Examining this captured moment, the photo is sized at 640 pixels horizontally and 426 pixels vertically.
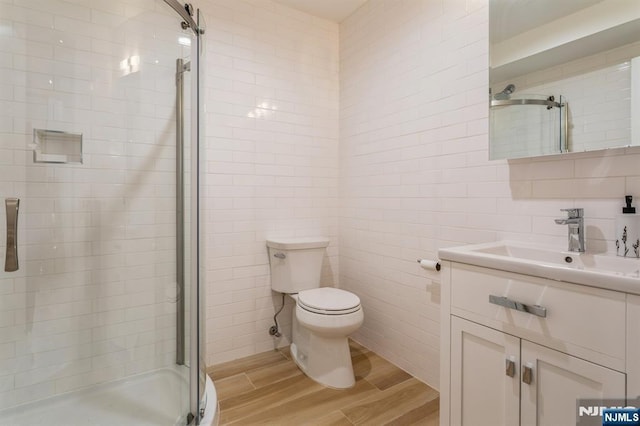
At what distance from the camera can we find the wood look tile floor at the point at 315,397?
1.62m

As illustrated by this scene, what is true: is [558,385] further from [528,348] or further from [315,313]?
[315,313]

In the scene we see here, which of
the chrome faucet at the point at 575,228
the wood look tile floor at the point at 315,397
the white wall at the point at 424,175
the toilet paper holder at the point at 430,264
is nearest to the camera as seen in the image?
the chrome faucet at the point at 575,228

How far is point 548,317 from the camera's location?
1.01 meters

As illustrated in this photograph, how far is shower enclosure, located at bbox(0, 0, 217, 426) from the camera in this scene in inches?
56.9

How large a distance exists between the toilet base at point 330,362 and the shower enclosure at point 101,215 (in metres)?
0.65

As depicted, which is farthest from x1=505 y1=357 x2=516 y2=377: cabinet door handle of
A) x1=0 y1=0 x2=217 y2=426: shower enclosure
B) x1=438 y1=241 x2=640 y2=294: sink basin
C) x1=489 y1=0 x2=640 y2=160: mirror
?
x1=0 y1=0 x2=217 y2=426: shower enclosure

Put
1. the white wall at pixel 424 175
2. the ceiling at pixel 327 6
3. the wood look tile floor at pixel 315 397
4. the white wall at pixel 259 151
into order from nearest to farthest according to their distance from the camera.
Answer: the white wall at pixel 424 175
the wood look tile floor at pixel 315 397
the white wall at pixel 259 151
the ceiling at pixel 327 6

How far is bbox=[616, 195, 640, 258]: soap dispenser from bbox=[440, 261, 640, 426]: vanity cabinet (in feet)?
1.41

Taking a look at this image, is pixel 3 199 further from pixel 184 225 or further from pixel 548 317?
pixel 548 317

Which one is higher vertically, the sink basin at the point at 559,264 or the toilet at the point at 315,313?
the sink basin at the point at 559,264

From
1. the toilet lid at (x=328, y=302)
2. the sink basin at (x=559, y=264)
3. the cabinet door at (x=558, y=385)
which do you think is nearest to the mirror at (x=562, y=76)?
the sink basin at (x=559, y=264)

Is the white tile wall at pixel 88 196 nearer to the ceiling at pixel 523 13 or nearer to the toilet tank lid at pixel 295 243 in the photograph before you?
the toilet tank lid at pixel 295 243

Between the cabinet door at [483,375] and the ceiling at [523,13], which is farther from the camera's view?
the ceiling at [523,13]

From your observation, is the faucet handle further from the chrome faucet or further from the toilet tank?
the toilet tank
